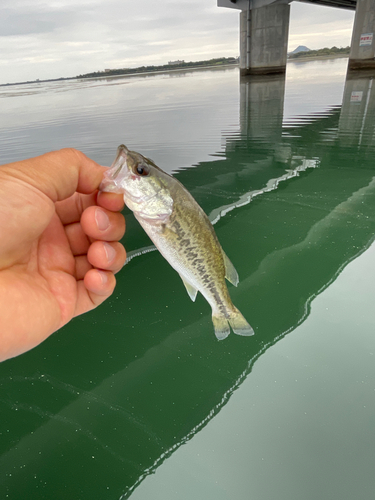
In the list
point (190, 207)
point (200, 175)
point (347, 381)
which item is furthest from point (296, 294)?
point (200, 175)

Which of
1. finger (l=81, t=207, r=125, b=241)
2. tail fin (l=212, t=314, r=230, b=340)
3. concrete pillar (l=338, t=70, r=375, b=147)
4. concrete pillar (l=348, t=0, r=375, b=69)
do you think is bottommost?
concrete pillar (l=338, t=70, r=375, b=147)

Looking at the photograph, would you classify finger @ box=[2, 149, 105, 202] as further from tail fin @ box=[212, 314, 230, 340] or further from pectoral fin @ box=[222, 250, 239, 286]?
tail fin @ box=[212, 314, 230, 340]

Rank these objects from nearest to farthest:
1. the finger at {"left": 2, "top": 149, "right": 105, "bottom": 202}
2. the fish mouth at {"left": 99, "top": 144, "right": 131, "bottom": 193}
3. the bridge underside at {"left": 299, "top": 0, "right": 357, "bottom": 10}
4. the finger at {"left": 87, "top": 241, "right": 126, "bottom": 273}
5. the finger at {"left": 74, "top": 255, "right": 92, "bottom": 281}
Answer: the finger at {"left": 2, "top": 149, "right": 105, "bottom": 202} → the fish mouth at {"left": 99, "top": 144, "right": 131, "bottom": 193} → the finger at {"left": 87, "top": 241, "right": 126, "bottom": 273} → the finger at {"left": 74, "top": 255, "right": 92, "bottom": 281} → the bridge underside at {"left": 299, "top": 0, "right": 357, "bottom": 10}

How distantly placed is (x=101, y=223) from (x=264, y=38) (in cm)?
4227

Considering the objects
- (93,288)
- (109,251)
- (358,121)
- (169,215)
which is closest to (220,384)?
(93,288)

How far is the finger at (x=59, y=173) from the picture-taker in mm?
1753

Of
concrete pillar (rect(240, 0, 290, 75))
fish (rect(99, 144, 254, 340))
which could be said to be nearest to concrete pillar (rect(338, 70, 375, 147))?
Result: fish (rect(99, 144, 254, 340))

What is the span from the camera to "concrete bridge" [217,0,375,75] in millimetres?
30672

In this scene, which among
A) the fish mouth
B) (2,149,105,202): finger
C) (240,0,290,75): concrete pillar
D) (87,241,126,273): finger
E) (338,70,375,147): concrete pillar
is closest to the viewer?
(2,149,105,202): finger

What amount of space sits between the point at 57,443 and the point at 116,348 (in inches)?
37.3

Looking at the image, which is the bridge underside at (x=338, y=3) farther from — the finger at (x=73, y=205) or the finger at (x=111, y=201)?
the finger at (x=111, y=201)

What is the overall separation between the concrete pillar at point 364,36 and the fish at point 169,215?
39.7m

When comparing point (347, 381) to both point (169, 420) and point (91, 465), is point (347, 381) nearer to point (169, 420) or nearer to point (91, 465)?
point (169, 420)

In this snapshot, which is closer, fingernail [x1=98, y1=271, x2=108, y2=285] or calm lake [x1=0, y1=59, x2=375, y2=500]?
calm lake [x1=0, y1=59, x2=375, y2=500]
